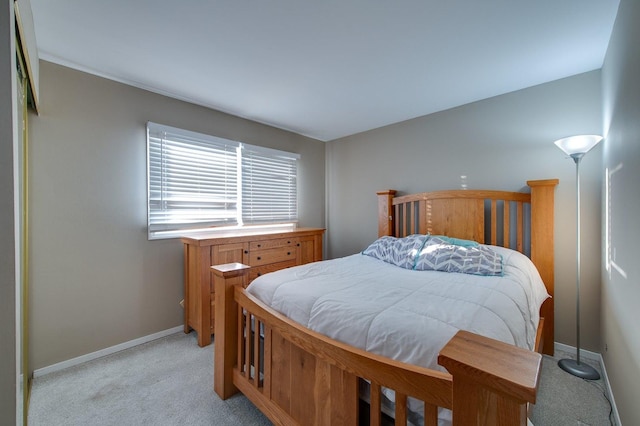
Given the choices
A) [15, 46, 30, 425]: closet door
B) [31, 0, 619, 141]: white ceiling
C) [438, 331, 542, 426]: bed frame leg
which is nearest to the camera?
[438, 331, 542, 426]: bed frame leg

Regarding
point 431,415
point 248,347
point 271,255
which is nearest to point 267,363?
Result: point 248,347

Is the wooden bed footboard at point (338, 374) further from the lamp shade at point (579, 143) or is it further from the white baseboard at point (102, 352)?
the lamp shade at point (579, 143)

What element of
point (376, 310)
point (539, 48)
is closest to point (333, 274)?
point (376, 310)

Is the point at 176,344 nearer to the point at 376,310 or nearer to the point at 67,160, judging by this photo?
the point at 67,160

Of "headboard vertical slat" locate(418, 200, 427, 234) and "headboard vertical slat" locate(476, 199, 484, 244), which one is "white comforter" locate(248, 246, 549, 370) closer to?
"headboard vertical slat" locate(476, 199, 484, 244)

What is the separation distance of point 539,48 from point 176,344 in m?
3.72

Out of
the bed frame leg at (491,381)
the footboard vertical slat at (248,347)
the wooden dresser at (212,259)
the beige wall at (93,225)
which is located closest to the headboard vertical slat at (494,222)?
the wooden dresser at (212,259)

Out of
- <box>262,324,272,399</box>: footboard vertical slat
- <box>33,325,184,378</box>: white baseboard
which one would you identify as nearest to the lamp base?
<box>262,324,272,399</box>: footboard vertical slat

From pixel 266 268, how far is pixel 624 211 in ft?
9.04

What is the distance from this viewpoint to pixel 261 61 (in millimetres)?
2031

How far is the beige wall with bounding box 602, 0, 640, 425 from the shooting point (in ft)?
4.04

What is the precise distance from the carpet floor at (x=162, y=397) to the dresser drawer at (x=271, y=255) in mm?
972

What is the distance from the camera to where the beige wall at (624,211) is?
123cm

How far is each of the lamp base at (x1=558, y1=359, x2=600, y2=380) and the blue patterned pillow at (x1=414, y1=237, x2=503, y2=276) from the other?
947 mm
